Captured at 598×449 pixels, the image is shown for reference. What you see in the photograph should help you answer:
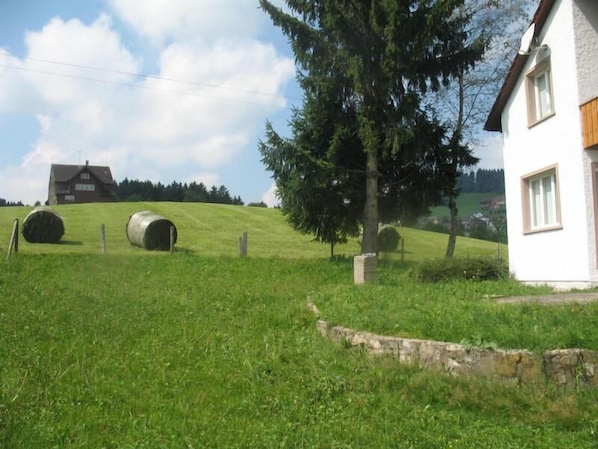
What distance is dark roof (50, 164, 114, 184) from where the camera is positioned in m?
80.0

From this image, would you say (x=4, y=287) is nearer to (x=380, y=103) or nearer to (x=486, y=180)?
(x=380, y=103)

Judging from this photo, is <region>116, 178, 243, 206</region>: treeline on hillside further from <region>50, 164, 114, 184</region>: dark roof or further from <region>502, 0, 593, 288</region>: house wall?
<region>502, 0, 593, 288</region>: house wall

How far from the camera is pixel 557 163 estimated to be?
1187 centimetres

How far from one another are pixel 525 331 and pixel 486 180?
1668 centimetres

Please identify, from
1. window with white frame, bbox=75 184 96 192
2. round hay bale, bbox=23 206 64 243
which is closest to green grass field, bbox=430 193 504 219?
round hay bale, bbox=23 206 64 243

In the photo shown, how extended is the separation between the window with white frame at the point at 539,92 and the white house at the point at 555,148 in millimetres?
22

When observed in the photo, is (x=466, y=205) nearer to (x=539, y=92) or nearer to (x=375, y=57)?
(x=375, y=57)

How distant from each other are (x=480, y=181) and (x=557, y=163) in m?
11.4

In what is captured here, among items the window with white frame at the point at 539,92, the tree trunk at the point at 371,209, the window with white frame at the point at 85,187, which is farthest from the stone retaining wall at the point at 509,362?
the window with white frame at the point at 85,187

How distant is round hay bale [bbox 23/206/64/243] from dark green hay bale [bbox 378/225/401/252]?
14.4 m

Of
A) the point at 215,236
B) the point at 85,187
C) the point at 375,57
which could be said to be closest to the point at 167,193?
the point at 85,187

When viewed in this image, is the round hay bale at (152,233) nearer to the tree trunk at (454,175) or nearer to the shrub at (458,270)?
the tree trunk at (454,175)

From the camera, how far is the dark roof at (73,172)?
80000 millimetres

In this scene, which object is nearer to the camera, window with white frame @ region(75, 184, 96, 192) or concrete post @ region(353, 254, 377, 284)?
concrete post @ region(353, 254, 377, 284)
